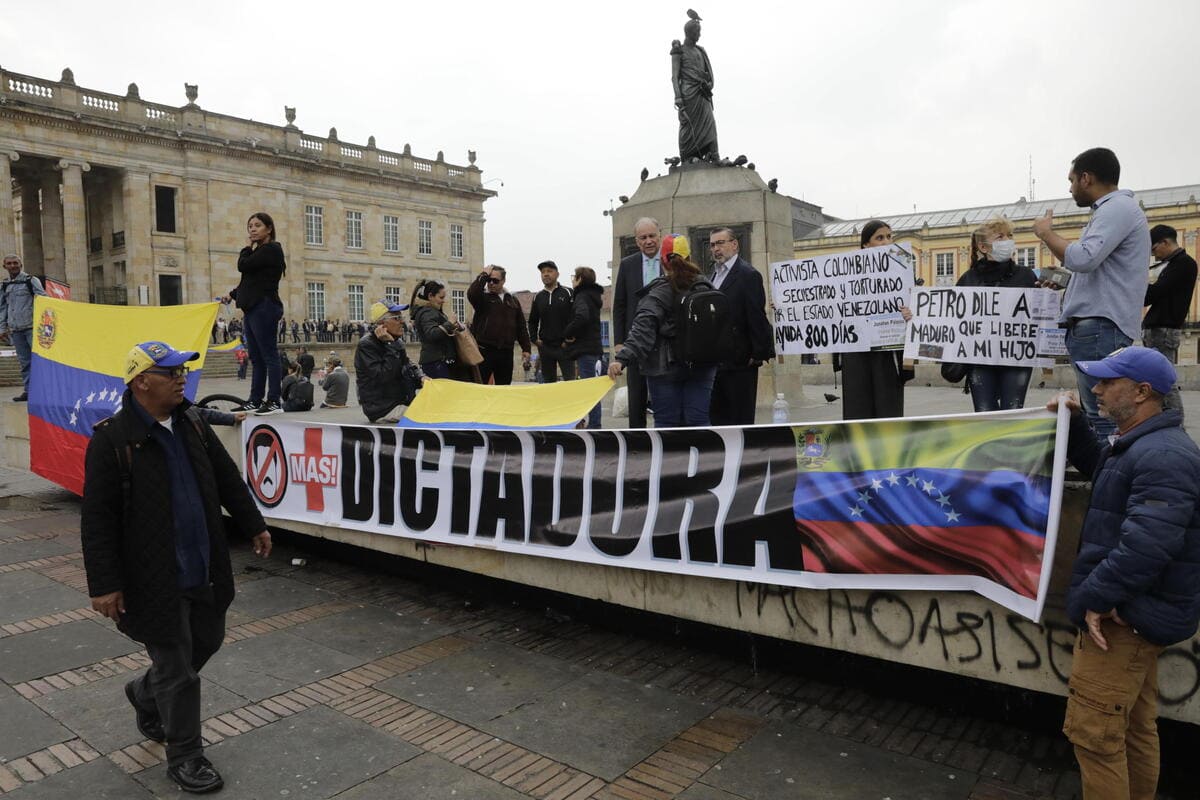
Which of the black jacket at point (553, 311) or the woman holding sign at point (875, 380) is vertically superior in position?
the black jacket at point (553, 311)

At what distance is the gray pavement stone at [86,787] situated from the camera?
351cm

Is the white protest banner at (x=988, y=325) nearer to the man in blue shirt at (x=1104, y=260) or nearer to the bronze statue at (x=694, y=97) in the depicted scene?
the man in blue shirt at (x=1104, y=260)

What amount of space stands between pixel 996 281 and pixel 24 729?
6.33 meters

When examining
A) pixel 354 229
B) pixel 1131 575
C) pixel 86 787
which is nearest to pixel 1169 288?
pixel 1131 575

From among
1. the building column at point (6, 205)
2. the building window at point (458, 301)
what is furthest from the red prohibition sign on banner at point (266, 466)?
the building window at point (458, 301)

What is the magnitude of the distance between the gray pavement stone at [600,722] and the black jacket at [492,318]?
14.6ft

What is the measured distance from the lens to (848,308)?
6.29 metres

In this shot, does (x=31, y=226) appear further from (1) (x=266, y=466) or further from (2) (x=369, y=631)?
(2) (x=369, y=631)

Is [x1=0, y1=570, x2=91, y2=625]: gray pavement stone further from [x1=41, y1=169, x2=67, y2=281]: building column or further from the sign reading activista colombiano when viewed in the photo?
[x1=41, y1=169, x2=67, y2=281]: building column

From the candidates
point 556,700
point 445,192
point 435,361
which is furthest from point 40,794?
point 445,192

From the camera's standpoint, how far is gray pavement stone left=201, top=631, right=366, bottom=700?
4.74m

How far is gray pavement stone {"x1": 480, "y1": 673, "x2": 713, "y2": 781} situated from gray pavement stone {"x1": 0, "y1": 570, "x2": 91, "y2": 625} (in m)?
3.99

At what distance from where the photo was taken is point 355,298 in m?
55.7

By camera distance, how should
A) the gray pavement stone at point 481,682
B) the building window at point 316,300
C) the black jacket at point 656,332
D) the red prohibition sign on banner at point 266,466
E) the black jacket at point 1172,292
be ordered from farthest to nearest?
1. the building window at point 316,300
2. the red prohibition sign on banner at point 266,466
3. the black jacket at point 656,332
4. the black jacket at point 1172,292
5. the gray pavement stone at point 481,682
